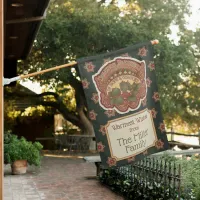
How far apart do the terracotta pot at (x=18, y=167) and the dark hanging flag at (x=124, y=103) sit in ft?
24.0

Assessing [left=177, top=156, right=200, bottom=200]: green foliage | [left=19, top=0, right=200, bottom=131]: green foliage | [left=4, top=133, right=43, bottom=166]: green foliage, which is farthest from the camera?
[left=19, top=0, right=200, bottom=131]: green foliage

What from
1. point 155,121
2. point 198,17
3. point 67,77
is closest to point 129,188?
point 155,121

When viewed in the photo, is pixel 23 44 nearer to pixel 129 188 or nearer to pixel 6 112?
pixel 129 188

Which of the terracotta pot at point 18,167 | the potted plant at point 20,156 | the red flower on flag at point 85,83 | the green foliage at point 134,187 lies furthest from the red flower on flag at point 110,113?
the terracotta pot at point 18,167

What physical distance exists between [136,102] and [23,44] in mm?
5365

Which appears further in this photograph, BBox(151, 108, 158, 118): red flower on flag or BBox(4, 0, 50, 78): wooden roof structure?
BBox(4, 0, 50, 78): wooden roof structure

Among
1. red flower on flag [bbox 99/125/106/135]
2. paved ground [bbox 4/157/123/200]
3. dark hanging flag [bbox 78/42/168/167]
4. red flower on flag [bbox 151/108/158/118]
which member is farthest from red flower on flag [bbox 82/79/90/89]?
paved ground [bbox 4/157/123/200]

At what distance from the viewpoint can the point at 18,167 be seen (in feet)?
41.2

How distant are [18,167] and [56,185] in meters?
2.36

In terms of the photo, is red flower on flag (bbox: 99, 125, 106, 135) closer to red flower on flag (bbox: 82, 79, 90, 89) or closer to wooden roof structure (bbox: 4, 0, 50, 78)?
red flower on flag (bbox: 82, 79, 90, 89)

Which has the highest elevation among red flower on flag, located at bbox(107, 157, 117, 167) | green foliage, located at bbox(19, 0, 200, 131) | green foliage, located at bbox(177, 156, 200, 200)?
green foliage, located at bbox(19, 0, 200, 131)

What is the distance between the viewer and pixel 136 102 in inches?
229

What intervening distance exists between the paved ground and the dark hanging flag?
3.46 metres

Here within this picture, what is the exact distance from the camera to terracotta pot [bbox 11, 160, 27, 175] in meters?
12.6
